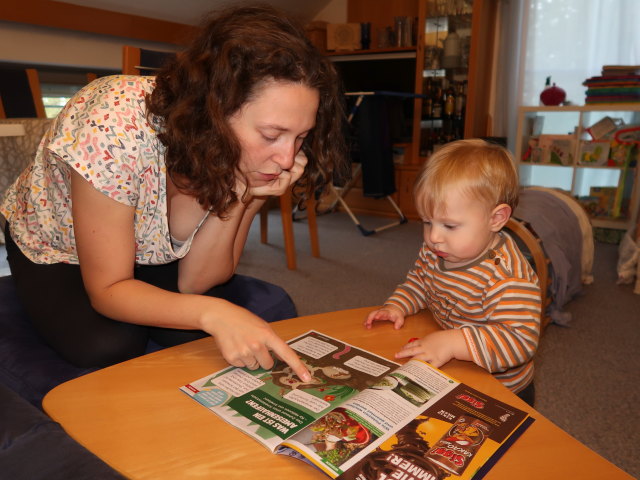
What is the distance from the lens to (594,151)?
2949 mm

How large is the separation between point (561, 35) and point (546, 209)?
2136mm

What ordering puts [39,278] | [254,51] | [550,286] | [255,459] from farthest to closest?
[550,286] → [39,278] → [254,51] → [255,459]

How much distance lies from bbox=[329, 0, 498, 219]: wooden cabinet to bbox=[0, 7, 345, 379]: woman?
269cm

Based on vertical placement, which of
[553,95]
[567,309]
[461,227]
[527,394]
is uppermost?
[553,95]

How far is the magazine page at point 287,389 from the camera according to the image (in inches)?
24.6

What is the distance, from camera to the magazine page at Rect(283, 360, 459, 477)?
562mm

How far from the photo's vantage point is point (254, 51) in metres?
0.81

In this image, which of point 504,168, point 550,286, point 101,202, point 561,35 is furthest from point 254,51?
point 561,35

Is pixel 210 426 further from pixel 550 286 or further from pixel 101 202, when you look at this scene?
pixel 550 286

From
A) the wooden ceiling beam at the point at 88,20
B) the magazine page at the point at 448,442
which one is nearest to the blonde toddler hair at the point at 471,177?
the magazine page at the point at 448,442

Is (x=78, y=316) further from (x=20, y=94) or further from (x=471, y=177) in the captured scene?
(x=20, y=94)

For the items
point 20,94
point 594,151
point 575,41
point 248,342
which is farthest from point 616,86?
point 20,94

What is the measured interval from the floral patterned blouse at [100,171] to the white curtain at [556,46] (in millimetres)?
3225

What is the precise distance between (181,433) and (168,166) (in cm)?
51
